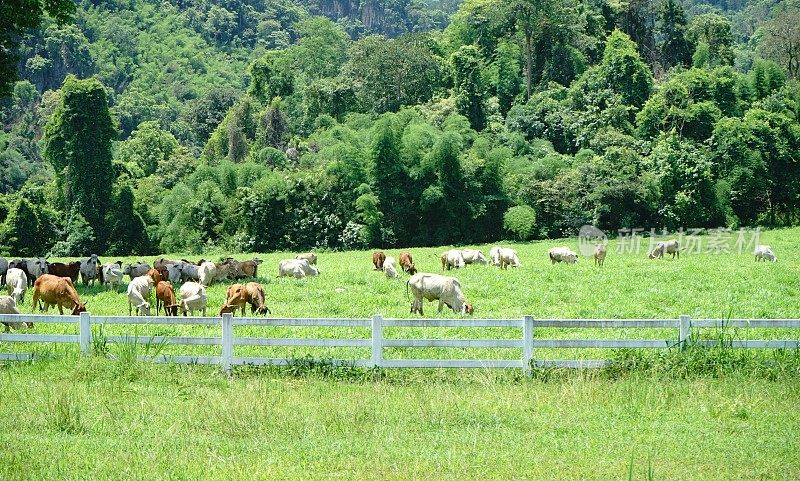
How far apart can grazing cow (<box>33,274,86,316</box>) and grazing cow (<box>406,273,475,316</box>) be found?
23.3 ft

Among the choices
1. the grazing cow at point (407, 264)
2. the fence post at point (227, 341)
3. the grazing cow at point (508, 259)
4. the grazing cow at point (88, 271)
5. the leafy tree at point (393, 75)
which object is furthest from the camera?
the leafy tree at point (393, 75)

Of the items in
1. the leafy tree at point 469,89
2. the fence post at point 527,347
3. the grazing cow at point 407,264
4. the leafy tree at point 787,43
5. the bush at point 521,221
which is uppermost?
the leafy tree at point 787,43

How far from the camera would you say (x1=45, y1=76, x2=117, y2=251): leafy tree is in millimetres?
55312

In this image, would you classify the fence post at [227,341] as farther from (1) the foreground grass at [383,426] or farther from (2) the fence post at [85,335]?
(2) the fence post at [85,335]

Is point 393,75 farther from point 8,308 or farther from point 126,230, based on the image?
point 8,308

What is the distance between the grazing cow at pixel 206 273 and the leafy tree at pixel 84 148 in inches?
1227

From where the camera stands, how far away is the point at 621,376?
43.1ft

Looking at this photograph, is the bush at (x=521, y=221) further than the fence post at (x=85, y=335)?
Yes

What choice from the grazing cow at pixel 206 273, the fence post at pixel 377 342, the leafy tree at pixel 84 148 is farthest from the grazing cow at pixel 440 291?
the leafy tree at pixel 84 148

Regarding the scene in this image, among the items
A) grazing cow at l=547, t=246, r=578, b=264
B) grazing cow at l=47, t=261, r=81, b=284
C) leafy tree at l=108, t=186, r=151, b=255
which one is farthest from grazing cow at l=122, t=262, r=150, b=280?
leafy tree at l=108, t=186, r=151, b=255

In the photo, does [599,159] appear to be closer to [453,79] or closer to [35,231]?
[453,79]

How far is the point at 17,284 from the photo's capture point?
24156mm

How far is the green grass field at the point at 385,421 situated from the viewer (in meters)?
9.47

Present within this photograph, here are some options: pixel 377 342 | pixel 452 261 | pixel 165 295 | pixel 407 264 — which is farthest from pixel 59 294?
pixel 452 261
